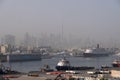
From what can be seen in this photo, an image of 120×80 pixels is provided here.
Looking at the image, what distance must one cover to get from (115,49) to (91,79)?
288ft

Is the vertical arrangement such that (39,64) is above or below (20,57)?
below

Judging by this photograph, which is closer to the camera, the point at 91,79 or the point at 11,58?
the point at 91,79

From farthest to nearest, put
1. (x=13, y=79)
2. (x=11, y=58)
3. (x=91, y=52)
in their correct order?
(x=91, y=52)
(x=11, y=58)
(x=13, y=79)

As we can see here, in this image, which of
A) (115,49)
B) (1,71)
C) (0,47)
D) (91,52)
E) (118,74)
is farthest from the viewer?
(115,49)

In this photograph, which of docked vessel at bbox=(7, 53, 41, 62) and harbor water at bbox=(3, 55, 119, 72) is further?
docked vessel at bbox=(7, 53, 41, 62)

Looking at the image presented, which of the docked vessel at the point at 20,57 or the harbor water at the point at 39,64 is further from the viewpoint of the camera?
the docked vessel at the point at 20,57

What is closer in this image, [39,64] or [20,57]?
[39,64]

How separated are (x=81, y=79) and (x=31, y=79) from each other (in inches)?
73.5

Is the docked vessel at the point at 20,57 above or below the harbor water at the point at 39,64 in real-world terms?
above

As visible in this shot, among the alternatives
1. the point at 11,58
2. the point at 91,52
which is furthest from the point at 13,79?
the point at 91,52

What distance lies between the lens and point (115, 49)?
101062 millimetres

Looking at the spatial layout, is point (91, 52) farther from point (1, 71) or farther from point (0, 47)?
point (1, 71)

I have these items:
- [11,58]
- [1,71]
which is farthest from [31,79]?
[11,58]

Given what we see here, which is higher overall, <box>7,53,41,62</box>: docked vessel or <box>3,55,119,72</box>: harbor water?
<box>7,53,41,62</box>: docked vessel
